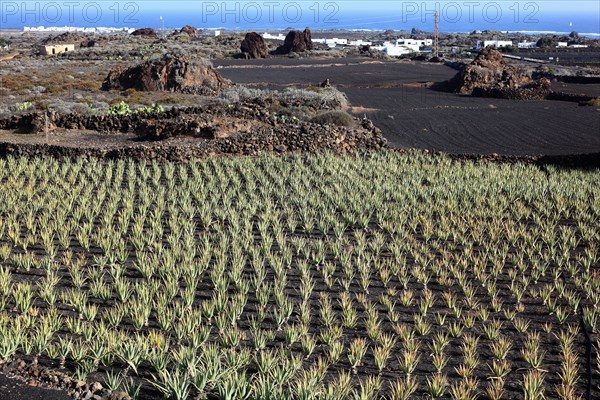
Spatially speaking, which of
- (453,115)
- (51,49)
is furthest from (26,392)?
(51,49)

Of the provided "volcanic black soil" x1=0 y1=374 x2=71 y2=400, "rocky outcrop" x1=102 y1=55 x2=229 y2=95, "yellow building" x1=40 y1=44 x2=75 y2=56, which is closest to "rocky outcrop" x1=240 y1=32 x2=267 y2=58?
"yellow building" x1=40 y1=44 x2=75 y2=56

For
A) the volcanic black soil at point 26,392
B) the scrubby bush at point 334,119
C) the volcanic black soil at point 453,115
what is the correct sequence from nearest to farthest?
the volcanic black soil at point 26,392 < the volcanic black soil at point 453,115 < the scrubby bush at point 334,119

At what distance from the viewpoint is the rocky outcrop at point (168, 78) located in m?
39.1

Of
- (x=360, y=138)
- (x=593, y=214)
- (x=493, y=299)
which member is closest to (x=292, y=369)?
(x=493, y=299)

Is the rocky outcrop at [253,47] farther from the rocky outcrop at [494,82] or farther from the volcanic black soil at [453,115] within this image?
the rocky outcrop at [494,82]

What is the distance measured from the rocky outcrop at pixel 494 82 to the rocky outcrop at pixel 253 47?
3573 cm

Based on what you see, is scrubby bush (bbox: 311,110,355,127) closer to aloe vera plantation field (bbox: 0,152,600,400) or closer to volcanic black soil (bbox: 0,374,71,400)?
aloe vera plantation field (bbox: 0,152,600,400)

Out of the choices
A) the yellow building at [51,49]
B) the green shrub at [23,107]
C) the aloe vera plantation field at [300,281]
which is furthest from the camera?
the yellow building at [51,49]

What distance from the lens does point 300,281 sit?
10.4 meters

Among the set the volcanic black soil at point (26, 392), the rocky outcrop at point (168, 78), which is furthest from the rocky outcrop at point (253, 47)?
the volcanic black soil at point (26, 392)

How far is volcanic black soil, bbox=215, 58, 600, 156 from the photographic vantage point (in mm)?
25500

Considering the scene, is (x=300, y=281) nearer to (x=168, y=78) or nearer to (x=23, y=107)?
(x=23, y=107)

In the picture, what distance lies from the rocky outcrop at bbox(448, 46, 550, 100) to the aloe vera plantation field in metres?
25.6

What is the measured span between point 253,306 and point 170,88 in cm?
3160
